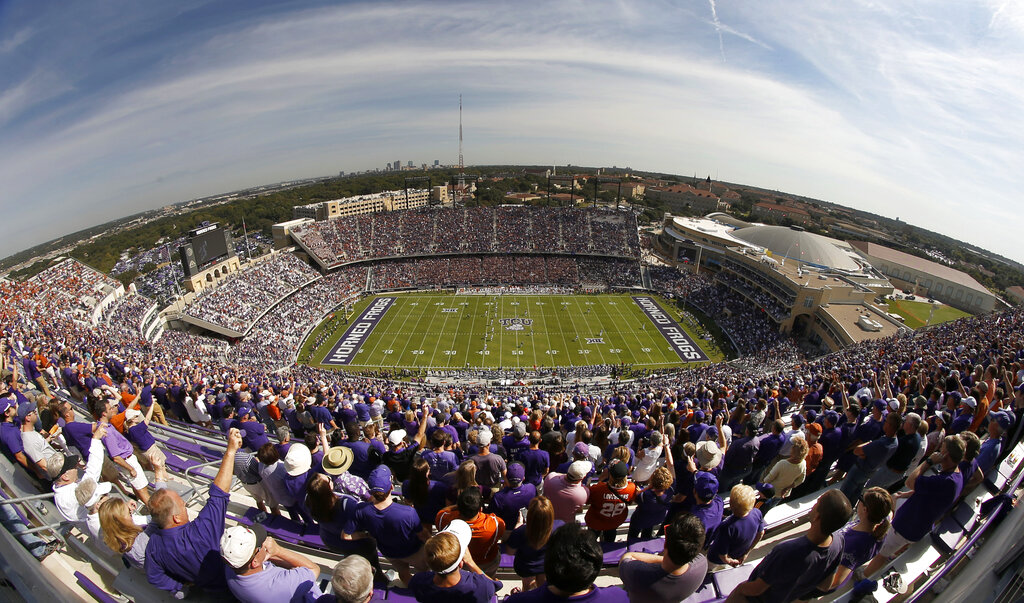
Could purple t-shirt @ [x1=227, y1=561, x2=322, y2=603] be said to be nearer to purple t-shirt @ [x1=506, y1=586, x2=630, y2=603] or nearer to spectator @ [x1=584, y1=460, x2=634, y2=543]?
purple t-shirt @ [x1=506, y1=586, x2=630, y2=603]

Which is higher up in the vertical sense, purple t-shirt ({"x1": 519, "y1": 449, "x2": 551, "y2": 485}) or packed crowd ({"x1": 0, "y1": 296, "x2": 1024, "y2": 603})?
packed crowd ({"x1": 0, "y1": 296, "x2": 1024, "y2": 603})

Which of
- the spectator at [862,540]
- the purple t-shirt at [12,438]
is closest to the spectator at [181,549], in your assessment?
the purple t-shirt at [12,438]

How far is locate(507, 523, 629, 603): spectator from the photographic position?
2221mm

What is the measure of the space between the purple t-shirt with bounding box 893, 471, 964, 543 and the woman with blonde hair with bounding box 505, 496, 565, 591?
281 centimetres

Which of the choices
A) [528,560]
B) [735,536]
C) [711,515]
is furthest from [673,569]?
[711,515]

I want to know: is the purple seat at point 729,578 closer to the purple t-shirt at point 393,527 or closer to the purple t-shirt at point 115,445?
Answer: the purple t-shirt at point 393,527

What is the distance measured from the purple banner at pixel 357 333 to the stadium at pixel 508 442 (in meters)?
0.31

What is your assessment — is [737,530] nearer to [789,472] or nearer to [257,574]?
[789,472]

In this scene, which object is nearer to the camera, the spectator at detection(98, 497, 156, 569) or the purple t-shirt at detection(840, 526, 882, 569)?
the spectator at detection(98, 497, 156, 569)

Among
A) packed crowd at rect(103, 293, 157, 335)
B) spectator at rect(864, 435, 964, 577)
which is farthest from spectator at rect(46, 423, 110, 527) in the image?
packed crowd at rect(103, 293, 157, 335)

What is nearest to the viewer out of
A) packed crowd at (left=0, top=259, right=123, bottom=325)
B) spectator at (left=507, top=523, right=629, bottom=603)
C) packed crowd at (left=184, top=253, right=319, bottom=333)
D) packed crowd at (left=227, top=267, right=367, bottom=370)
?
spectator at (left=507, top=523, right=629, bottom=603)

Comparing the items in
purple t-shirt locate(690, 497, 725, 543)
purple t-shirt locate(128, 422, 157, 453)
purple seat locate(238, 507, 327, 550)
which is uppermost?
purple t-shirt locate(690, 497, 725, 543)

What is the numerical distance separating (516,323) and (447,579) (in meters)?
34.2

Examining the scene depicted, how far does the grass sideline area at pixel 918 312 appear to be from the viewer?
32.7m
